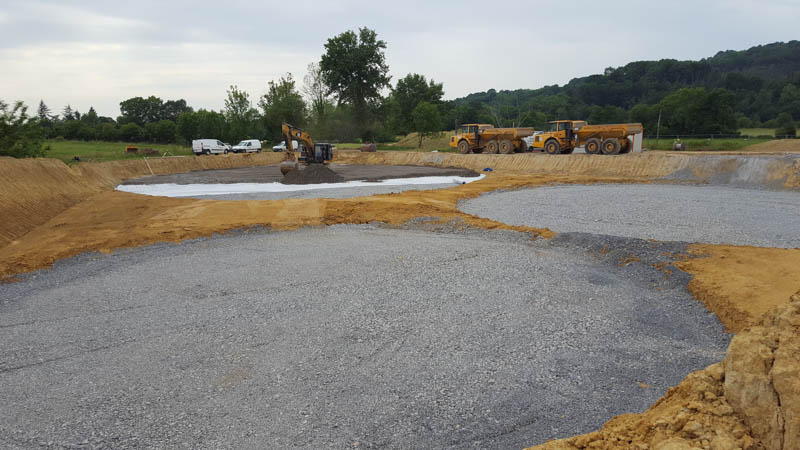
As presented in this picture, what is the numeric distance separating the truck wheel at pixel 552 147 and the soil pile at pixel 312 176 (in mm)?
14077

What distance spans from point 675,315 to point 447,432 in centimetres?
462

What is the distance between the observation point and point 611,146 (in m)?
28.7

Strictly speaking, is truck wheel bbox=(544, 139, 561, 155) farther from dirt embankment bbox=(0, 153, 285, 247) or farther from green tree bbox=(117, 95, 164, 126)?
green tree bbox=(117, 95, 164, 126)

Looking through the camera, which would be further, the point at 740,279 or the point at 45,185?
the point at 45,185

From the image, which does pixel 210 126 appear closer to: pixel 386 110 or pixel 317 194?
pixel 386 110

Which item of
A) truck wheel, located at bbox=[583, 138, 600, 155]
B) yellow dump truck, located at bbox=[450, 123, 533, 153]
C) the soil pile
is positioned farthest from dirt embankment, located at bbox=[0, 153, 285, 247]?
truck wheel, located at bbox=[583, 138, 600, 155]

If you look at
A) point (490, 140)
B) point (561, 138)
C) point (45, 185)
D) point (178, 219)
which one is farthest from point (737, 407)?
point (490, 140)

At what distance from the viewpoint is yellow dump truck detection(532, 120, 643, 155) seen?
28672 millimetres

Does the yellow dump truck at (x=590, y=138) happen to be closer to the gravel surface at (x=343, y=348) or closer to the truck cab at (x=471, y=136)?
the truck cab at (x=471, y=136)

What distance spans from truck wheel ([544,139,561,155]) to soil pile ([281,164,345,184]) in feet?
46.2

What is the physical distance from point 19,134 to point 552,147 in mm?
29588

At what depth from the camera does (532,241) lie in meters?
11.7

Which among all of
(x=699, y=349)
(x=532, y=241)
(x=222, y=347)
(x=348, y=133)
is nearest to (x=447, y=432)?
(x=222, y=347)

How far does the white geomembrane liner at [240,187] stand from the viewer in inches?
Answer: 861
